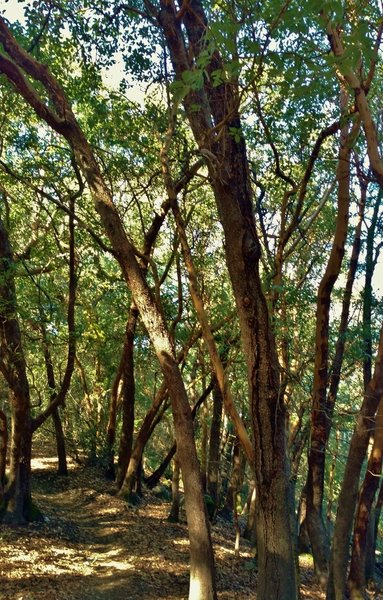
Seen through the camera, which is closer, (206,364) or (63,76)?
(63,76)

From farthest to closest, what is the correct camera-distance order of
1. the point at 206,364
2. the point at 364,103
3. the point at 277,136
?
1. the point at 206,364
2. the point at 277,136
3. the point at 364,103

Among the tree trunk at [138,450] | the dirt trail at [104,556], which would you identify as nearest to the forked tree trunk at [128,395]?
the tree trunk at [138,450]

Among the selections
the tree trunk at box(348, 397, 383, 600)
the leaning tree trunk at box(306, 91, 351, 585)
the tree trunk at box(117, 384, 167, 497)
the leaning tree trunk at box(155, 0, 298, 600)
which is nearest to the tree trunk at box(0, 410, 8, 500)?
the tree trunk at box(117, 384, 167, 497)

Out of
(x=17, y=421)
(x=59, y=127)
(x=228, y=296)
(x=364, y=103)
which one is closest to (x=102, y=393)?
(x=228, y=296)

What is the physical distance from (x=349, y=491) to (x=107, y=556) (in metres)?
4.30

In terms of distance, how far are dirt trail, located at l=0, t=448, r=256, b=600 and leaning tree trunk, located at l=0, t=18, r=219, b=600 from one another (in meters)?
1.63

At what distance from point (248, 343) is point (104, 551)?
5.52m

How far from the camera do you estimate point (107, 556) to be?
864 cm

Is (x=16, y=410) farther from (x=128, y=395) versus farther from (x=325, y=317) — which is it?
(x=325, y=317)

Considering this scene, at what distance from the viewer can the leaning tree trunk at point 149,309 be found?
19.4 ft

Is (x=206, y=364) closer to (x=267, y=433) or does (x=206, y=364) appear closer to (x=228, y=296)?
(x=228, y=296)

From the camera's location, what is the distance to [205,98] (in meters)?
5.44

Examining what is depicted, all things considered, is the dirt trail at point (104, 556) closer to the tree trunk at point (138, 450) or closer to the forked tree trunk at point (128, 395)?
the tree trunk at point (138, 450)

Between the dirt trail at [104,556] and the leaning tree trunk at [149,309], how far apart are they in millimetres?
1632
